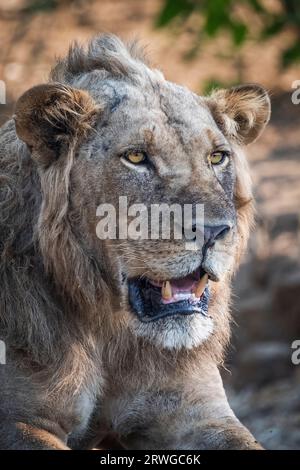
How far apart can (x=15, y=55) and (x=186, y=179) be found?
11358 millimetres

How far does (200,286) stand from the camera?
548cm

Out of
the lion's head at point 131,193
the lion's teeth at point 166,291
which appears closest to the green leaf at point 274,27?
the lion's head at point 131,193

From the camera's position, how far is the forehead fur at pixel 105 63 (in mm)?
5871

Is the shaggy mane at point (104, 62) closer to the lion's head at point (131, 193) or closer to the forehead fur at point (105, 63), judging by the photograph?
the forehead fur at point (105, 63)

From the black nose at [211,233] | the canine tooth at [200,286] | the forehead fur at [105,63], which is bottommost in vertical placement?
the canine tooth at [200,286]

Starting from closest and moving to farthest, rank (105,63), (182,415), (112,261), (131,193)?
(131,193), (112,261), (105,63), (182,415)

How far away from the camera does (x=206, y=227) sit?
5.18m

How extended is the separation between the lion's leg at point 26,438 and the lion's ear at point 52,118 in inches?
47.1

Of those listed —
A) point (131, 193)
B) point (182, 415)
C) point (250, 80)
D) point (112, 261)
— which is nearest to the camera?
point (131, 193)

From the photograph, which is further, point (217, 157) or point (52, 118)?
point (217, 157)

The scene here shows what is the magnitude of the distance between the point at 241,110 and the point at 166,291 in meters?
1.19

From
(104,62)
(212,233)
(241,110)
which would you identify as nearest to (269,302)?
(241,110)

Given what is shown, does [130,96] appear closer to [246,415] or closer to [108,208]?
[108,208]

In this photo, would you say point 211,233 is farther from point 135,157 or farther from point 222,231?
point 135,157
